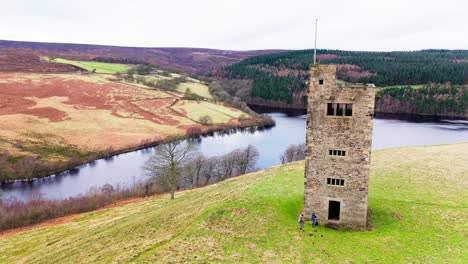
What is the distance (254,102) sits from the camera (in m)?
192

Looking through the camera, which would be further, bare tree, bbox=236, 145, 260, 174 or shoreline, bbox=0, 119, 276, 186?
bare tree, bbox=236, 145, 260, 174

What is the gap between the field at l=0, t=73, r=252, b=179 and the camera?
8712cm

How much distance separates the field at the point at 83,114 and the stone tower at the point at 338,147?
225ft

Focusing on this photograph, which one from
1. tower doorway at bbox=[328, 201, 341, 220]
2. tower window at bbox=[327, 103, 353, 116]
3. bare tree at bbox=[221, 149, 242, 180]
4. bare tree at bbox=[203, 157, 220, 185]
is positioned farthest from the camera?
bare tree at bbox=[221, 149, 242, 180]

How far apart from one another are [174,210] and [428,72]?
183 metres

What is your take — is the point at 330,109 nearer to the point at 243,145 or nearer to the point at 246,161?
the point at 246,161

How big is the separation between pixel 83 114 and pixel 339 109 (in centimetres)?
10084

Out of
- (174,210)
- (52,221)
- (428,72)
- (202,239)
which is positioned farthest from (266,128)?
(428,72)

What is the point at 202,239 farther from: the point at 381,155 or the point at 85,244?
the point at 381,155

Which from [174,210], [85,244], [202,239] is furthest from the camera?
[174,210]

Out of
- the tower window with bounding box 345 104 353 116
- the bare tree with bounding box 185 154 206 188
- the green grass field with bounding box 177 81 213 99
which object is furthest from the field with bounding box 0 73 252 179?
the tower window with bounding box 345 104 353 116

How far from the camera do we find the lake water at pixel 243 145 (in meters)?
65.2

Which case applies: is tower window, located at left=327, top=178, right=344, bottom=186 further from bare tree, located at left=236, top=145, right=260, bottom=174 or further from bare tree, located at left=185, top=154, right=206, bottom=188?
bare tree, located at left=236, top=145, right=260, bottom=174

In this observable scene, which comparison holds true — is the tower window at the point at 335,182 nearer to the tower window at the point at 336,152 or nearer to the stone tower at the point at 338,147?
the stone tower at the point at 338,147
